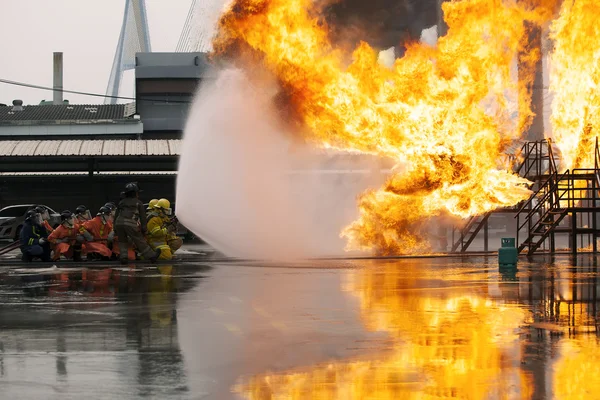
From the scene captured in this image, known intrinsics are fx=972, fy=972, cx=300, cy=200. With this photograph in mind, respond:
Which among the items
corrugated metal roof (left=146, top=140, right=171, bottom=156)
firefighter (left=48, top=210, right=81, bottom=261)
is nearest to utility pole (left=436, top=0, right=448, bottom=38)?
firefighter (left=48, top=210, right=81, bottom=261)

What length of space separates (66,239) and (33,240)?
0.87 m

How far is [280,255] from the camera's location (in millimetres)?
27078

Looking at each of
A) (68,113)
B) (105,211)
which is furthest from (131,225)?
(68,113)

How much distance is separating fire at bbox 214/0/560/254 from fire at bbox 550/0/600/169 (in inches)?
48.6

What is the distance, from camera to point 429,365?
9.51m

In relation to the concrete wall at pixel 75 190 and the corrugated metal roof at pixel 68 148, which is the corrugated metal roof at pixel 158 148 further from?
the corrugated metal roof at pixel 68 148

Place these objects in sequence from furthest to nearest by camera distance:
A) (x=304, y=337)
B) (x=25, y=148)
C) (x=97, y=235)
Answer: (x=25, y=148), (x=97, y=235), (x=304, y=337)

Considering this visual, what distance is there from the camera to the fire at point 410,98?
25906 millimetres

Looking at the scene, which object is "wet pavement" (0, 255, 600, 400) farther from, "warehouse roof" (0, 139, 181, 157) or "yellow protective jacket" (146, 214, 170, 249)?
"warehouse roof" (0, 139, 181, 157)

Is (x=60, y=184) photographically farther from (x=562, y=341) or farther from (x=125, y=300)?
(x=562, y=341)

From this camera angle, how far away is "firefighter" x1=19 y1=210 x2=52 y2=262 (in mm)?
26219

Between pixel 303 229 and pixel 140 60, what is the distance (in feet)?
132

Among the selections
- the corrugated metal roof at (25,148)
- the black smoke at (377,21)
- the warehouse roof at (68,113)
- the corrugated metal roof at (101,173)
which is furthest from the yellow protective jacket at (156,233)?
the warehouse roof at (68,113)

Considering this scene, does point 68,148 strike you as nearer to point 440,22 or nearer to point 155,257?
point 440,22
